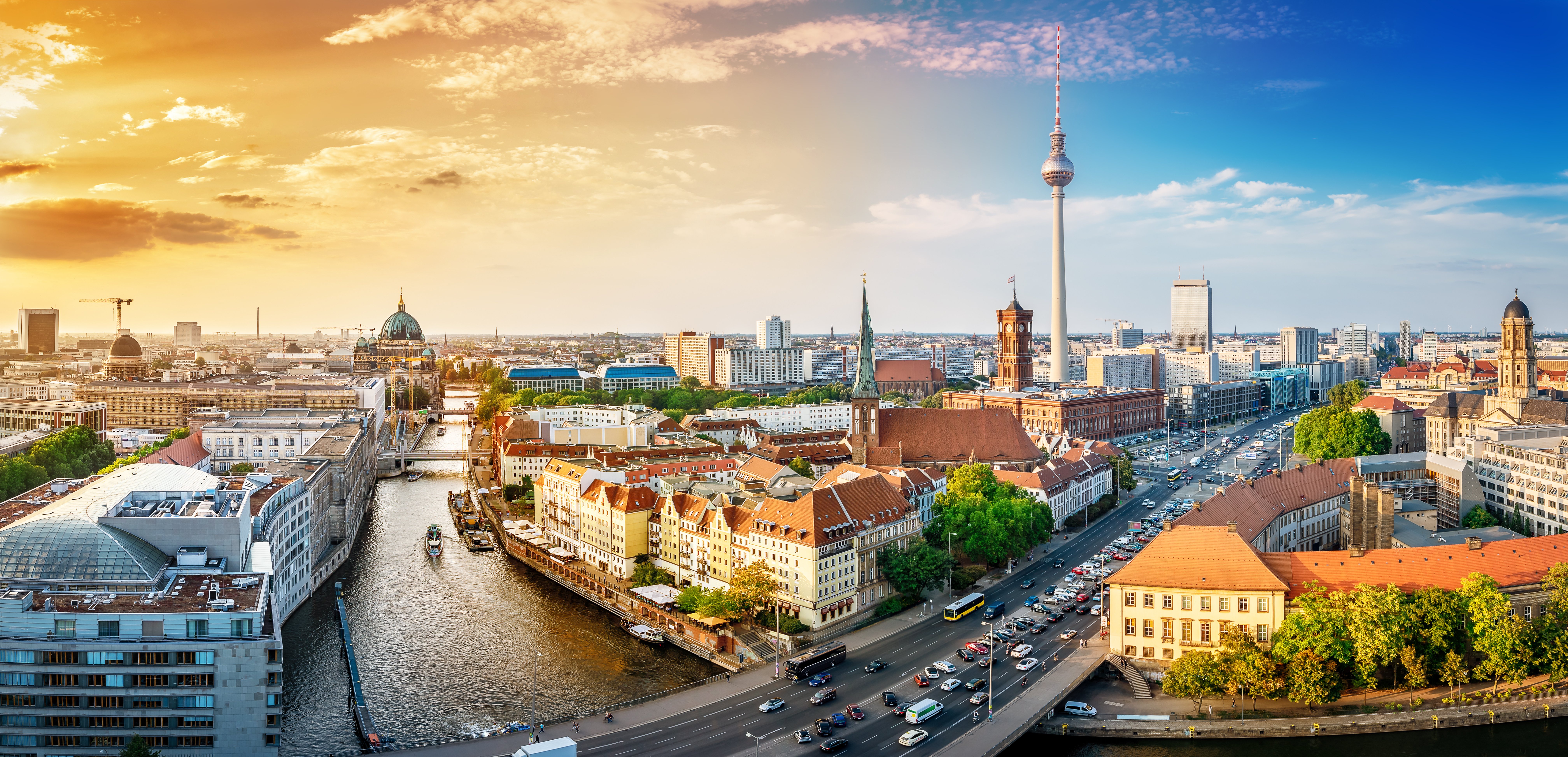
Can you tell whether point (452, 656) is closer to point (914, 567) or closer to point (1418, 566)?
point (914, 567)

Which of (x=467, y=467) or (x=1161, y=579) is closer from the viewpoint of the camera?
(x=1161, y=579)

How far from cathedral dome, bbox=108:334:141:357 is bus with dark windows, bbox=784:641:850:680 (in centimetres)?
17041

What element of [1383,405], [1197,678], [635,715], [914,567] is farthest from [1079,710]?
[1383,405]

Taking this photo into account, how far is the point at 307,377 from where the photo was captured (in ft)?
576

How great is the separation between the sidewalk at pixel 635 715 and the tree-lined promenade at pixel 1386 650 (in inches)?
665

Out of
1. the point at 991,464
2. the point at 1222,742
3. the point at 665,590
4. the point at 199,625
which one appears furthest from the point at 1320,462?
the point at 199,625

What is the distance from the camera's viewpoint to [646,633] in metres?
51.6

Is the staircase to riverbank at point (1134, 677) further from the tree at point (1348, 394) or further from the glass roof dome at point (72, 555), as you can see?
the tree at point (1348, 394)

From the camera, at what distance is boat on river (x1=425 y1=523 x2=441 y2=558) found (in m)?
69.6

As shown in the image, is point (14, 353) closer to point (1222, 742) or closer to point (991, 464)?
point (991, 464)

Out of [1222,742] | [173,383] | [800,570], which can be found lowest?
[1222,742]

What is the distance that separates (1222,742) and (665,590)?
3095cm

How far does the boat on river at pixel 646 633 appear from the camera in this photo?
51031 mm

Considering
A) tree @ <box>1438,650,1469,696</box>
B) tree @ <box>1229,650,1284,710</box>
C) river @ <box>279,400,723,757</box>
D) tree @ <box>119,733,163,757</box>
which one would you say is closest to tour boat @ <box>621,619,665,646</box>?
river @ <box>279,400,723,757</box>
